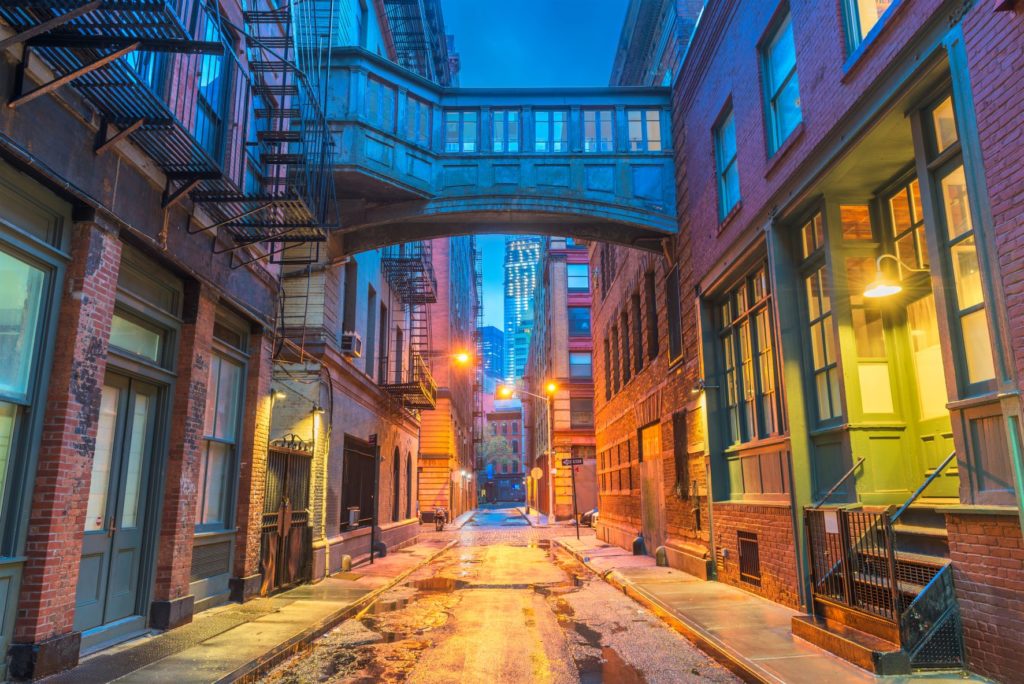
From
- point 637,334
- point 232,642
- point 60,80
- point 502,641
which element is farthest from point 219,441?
point 637,334

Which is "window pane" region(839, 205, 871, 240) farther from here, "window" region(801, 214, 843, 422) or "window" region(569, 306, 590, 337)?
"window" region(569, 306, 590, 337)

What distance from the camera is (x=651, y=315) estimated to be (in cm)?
1956

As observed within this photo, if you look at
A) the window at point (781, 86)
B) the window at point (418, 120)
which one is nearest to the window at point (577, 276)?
the window at point (418, 120)

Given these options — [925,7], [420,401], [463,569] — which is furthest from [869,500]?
[420,401]

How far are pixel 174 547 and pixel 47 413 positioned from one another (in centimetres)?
301

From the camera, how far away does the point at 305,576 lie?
1384 centimetres

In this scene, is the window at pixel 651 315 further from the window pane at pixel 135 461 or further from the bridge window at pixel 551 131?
the window pane at pixel 135 461

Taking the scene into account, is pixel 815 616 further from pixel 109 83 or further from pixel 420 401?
pixel 420 401

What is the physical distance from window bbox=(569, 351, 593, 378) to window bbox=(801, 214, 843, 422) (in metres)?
34.7

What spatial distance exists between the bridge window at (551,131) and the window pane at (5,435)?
13670 millimetres

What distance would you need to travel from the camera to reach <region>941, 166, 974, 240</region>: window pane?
6.90 meters

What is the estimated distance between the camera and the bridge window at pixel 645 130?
17.7m

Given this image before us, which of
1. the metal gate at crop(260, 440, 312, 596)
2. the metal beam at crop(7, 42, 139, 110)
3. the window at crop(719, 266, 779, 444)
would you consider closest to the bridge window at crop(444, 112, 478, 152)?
the window at crop(719, 266, 779, 444)

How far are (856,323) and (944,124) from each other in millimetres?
2977
